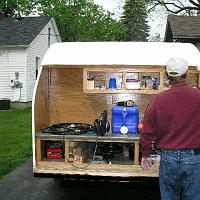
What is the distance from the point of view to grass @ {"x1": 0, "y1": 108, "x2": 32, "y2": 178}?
8.37m

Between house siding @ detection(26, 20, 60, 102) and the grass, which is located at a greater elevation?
house siding @ detection(26, 20, 60, 102)

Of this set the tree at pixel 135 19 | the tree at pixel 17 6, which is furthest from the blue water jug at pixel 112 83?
the tree at pixel 17 6

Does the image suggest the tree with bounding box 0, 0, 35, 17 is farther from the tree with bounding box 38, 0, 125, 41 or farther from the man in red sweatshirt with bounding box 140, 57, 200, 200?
the man in red sweatshirt with bounding box 140, 57, 200, 200

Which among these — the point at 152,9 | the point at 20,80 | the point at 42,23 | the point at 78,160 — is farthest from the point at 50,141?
the point at 152,9

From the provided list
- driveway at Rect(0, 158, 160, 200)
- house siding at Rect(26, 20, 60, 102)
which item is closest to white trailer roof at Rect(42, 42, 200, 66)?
driveway at Rect(0, 158, 160, 200)

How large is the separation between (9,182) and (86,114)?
69.2 inches

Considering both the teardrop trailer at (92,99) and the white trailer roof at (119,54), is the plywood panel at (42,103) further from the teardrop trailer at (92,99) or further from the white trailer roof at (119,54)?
the white trailer roof at (119,54)

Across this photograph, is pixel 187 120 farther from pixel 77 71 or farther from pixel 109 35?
pixel 109 35

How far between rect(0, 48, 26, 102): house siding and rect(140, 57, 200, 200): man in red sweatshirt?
1778 centimetres

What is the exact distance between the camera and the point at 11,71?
70.1 feet

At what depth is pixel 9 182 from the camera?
704 cm

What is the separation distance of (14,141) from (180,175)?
7.52 metres

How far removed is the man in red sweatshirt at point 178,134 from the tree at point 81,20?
33.4 m

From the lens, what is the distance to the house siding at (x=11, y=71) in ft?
69.6
